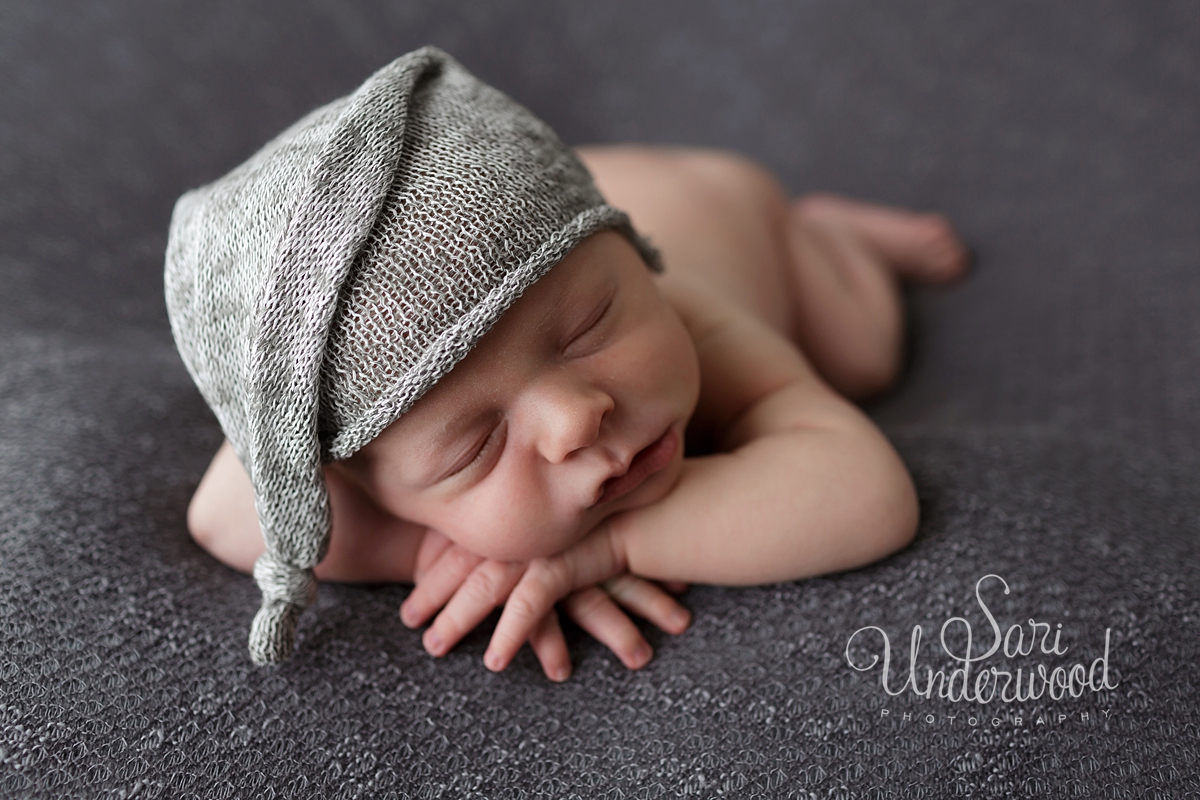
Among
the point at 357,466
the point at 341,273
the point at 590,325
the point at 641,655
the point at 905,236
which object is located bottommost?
the point at 641,655

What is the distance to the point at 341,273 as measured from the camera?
2.57 feet

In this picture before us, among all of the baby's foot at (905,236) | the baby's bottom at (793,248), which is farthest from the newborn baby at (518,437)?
the baby's foot at (905,236)

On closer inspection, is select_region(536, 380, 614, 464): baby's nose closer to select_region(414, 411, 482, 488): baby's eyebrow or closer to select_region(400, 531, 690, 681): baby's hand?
select_region(414, 411, 482, 488): baby's eyebrow

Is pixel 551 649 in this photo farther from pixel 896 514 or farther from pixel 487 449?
pixel 896 514

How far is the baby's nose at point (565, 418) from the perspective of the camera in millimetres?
837

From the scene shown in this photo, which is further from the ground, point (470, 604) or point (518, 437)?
point (518, 437)

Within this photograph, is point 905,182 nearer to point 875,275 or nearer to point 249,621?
point 875,275

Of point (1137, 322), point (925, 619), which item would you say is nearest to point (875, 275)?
point (1137, 322)

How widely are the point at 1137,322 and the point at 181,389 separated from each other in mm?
1484

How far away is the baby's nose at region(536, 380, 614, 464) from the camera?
0.84 m

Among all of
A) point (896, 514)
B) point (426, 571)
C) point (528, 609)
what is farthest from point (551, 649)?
point (896, 514)

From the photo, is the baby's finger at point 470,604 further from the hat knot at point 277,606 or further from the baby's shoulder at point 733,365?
the baby's shoulder at point 733,365

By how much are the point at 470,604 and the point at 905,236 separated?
1.13 metres

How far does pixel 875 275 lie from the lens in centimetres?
167
